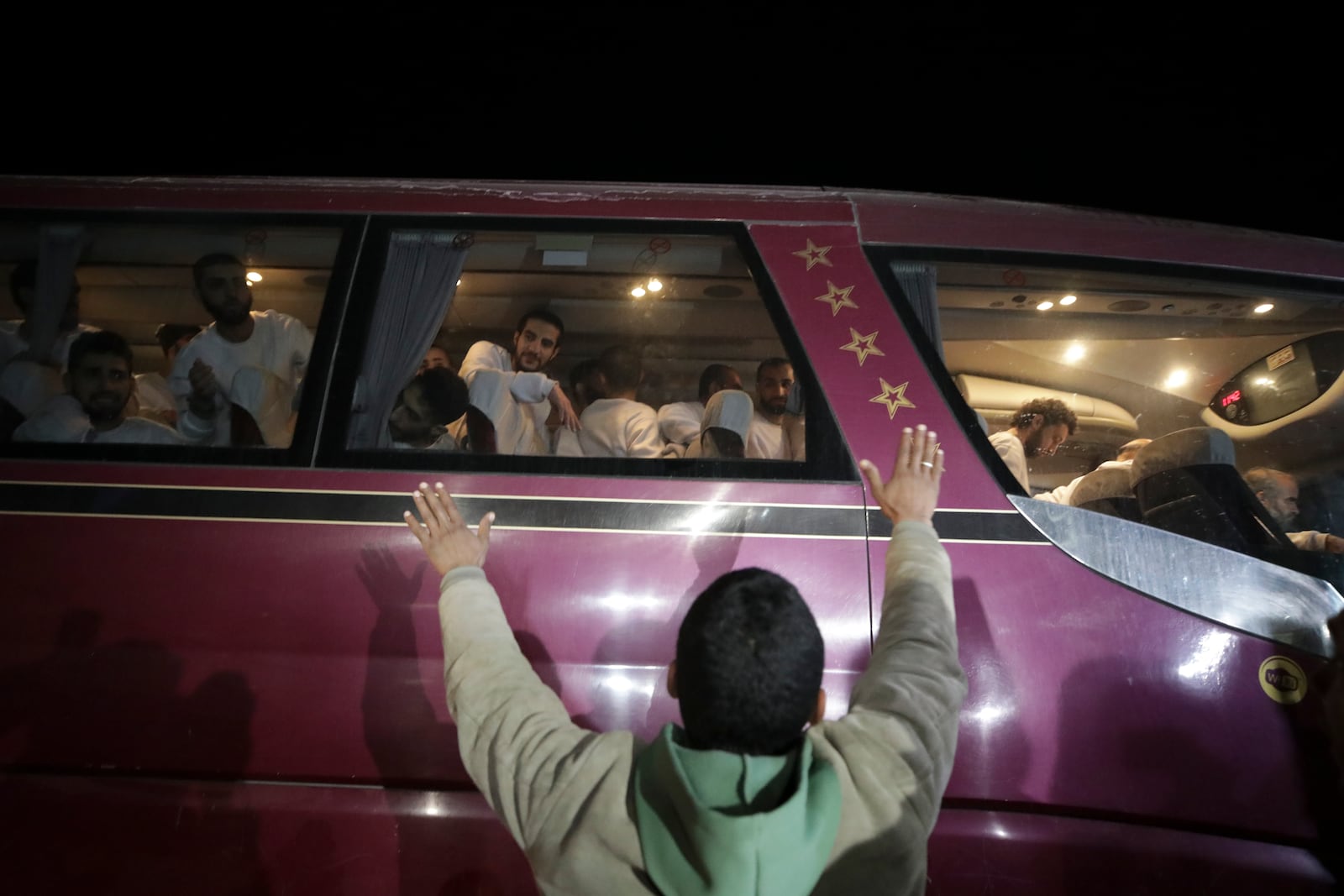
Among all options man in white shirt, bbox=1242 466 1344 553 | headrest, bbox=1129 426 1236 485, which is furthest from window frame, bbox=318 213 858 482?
man in white shirt, bbox=1242 466 1344 553

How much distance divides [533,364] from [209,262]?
110 cm

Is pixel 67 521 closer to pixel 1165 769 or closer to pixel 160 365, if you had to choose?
pixel 160 365

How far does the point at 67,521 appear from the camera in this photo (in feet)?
7.52

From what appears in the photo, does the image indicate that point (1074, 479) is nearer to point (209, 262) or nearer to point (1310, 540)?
point (1310, 540)

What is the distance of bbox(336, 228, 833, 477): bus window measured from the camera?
94.4 inches

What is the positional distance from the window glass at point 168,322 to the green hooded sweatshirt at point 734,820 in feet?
5.67

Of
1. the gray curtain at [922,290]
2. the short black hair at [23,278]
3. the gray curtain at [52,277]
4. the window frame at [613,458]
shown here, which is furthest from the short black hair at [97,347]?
the gray curtain at [922,290]

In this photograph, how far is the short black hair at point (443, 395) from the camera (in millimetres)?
2469

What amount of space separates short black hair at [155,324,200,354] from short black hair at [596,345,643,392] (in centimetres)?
138

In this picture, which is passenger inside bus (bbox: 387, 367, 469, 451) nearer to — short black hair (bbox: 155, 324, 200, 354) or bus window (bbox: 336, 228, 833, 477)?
bus window (bbox: 336, 228, 833, 477)

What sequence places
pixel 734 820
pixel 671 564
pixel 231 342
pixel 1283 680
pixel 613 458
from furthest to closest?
pixel 231 342 < pixel 613 458 < pixel 671 564 < pixel 1283 680 < pixel 734 820

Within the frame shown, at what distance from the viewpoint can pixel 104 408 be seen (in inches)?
101

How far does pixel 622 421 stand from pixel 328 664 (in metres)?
1.04

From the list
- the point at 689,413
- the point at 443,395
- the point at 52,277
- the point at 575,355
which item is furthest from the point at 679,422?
the point at 52,277
